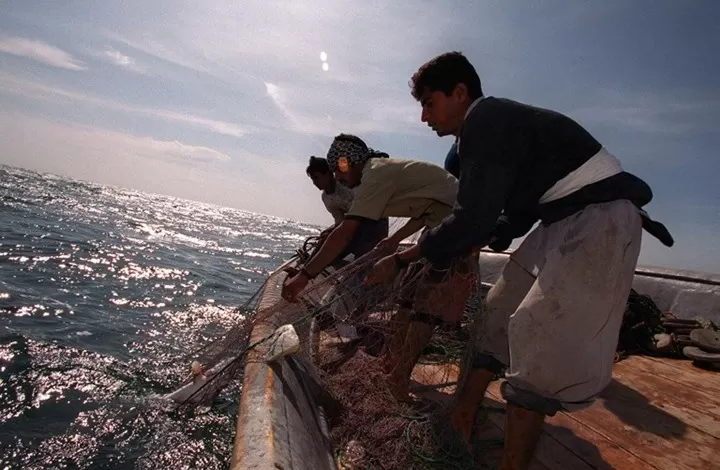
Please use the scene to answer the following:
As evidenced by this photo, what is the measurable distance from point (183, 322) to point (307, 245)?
10.3 ft

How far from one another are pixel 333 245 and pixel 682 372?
3858mm

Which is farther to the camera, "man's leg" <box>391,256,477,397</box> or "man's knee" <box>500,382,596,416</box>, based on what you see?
"man's leg" <box>391,256,477,397</box>

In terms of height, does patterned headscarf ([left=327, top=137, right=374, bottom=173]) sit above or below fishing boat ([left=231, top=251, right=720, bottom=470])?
above

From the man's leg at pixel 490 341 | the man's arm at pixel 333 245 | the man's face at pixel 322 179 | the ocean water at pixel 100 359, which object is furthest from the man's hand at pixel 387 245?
the man's face at pixel 322 179

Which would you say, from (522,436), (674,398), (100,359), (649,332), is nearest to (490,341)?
(522,436)

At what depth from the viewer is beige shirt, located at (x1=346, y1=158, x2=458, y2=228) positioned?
122 inches

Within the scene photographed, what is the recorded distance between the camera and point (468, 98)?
7.66 ft

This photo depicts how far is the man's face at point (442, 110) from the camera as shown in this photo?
2.34 metres

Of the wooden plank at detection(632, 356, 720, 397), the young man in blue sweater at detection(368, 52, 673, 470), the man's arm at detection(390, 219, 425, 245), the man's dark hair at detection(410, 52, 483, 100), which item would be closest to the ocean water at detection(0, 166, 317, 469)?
→ the man's arm at detection(390, 219, 425, 245)

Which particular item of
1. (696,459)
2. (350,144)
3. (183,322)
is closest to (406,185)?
(350,144)

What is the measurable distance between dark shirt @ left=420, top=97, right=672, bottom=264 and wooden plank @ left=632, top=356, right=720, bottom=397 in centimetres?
271

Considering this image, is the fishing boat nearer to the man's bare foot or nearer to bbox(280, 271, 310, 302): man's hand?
the man's bare foot

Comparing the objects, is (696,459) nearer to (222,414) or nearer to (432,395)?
(432,395)

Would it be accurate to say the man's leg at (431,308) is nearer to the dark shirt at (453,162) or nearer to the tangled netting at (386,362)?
the tangled netting at (386,362)
